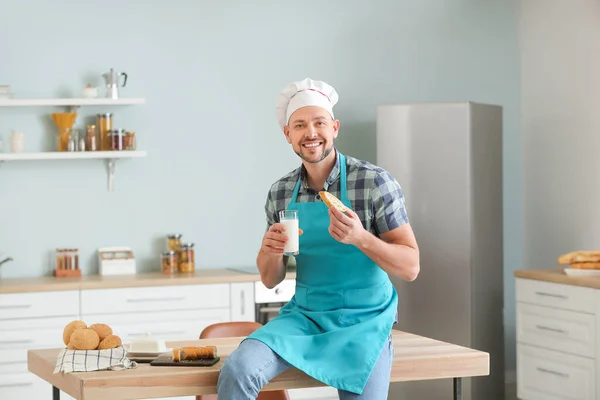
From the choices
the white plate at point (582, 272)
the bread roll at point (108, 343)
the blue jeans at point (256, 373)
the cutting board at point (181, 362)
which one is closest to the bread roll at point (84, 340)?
the bread roll at point (108, 343)

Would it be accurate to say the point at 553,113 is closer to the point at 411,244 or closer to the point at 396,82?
the point at 396,82

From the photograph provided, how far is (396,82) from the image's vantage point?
19.0 ft

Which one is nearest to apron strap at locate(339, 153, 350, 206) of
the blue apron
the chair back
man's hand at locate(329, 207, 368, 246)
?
the blue apron

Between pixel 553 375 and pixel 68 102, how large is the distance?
281cm

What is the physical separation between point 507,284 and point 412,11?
70.6 inches

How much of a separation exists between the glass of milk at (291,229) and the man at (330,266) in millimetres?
19

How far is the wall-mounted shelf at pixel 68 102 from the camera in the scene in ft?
16.0

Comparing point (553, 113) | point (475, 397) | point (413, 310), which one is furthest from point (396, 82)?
point (475, 397)

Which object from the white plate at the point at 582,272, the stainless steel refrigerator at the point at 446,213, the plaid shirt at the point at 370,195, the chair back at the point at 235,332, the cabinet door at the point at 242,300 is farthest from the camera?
the stainless steel refrigerator at the point at 446,213

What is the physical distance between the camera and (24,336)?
4531 millimetres

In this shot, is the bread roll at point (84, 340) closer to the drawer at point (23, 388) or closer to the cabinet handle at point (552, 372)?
the drawer at point (23, 388)

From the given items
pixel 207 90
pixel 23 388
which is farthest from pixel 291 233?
pixel 207 90

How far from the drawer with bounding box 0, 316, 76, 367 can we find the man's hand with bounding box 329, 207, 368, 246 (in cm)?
238

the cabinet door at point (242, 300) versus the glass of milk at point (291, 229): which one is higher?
the glass of milk at point (291, 229)
